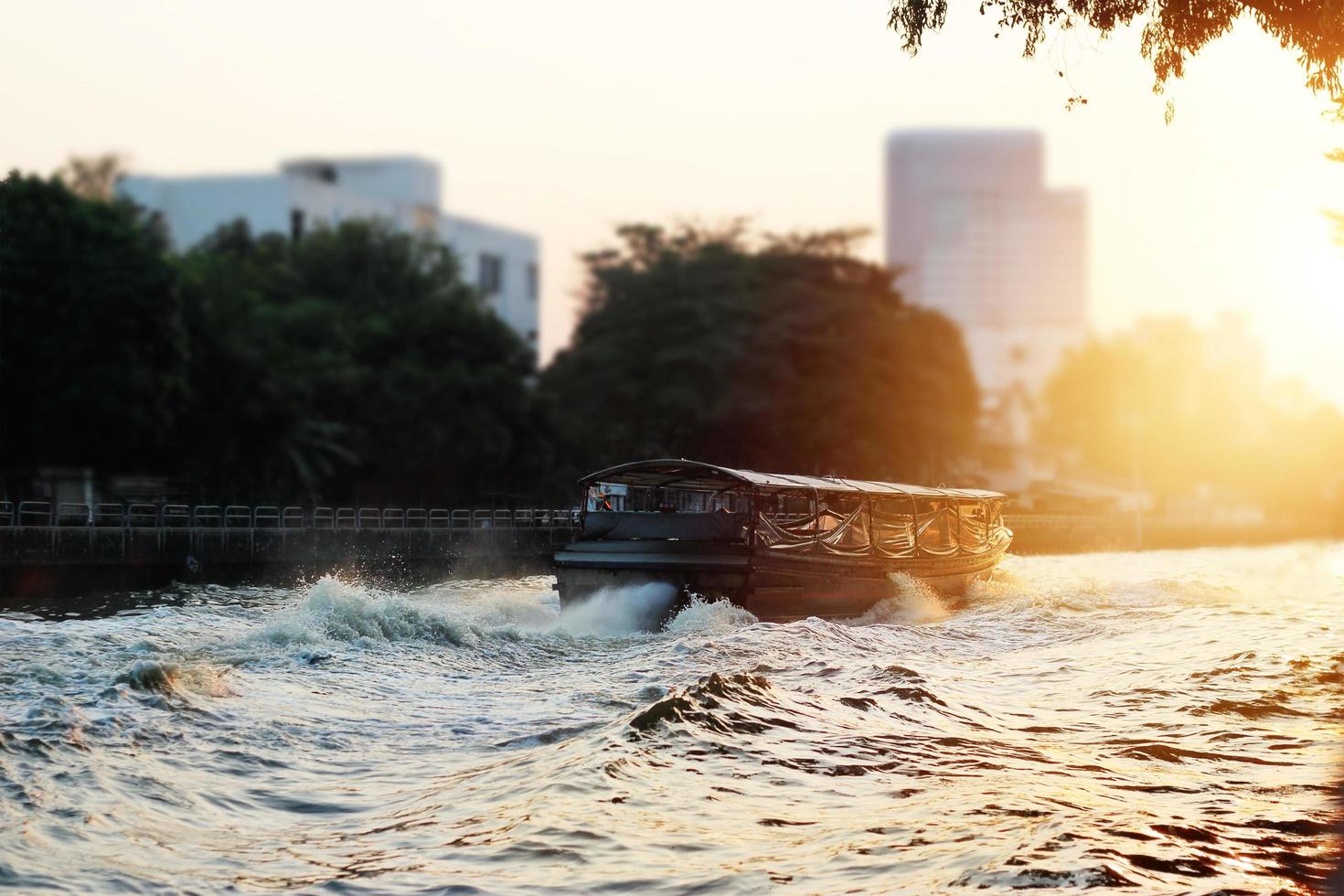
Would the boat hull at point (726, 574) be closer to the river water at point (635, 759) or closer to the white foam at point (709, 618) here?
the white foam at point (709, 618)

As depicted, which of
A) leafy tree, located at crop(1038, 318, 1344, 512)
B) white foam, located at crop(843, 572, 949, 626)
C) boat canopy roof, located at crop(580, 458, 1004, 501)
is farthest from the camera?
leafy tree, located at crop(1038, 318, 1344, 512)

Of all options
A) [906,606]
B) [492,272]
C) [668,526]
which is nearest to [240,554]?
[668,526]

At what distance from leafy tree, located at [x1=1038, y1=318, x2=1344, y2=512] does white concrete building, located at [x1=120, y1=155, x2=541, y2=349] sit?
39077 mm

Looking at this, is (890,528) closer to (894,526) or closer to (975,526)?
(894,526)

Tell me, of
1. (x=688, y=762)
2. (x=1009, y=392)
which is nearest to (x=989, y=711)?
(x=688, y=762)

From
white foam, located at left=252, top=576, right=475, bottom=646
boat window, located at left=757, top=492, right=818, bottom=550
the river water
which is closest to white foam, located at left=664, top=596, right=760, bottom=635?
the river water

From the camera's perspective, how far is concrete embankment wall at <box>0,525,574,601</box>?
24.8m

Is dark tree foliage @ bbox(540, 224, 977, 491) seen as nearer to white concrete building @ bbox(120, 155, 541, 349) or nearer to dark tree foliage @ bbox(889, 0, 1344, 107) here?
white concrete building @ bbox(120, 155, 541, 349)

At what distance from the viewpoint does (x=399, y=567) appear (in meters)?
31.8

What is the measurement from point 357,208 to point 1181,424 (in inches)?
2219

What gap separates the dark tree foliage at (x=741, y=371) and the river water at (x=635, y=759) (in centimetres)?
3505

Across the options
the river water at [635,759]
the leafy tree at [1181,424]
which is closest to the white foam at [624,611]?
the river water at [635,759]

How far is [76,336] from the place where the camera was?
116 ft

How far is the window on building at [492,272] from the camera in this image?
7688cm
